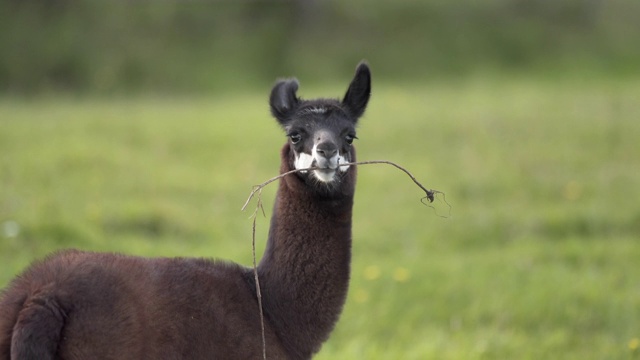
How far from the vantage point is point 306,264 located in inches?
204

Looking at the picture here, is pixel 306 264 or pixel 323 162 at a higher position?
pixel 323 162

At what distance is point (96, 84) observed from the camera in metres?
23.1

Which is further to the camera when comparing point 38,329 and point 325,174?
point 325,174

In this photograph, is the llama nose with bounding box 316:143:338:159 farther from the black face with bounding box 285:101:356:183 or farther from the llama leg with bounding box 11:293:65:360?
the llama leg with bounding box 11:293:65:360

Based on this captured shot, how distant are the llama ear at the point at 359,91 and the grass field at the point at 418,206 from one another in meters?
2.30

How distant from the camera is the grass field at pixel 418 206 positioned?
26.8ft

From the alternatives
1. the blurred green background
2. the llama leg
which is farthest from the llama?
the blurred green background

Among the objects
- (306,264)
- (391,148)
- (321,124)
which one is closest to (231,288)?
(306,264)

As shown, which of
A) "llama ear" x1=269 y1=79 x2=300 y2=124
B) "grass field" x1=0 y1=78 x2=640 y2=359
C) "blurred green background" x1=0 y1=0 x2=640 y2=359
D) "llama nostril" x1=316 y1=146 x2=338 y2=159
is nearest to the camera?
"llama nostril" x1=316 y1=146 x2=338 y2=159

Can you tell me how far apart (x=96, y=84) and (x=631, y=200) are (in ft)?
49.5

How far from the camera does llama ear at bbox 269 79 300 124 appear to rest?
5.61m

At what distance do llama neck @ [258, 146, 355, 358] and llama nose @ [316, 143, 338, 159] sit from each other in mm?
275

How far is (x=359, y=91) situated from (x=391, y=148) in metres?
10.6

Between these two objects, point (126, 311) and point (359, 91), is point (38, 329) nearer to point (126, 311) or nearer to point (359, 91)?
point (126, 311)
